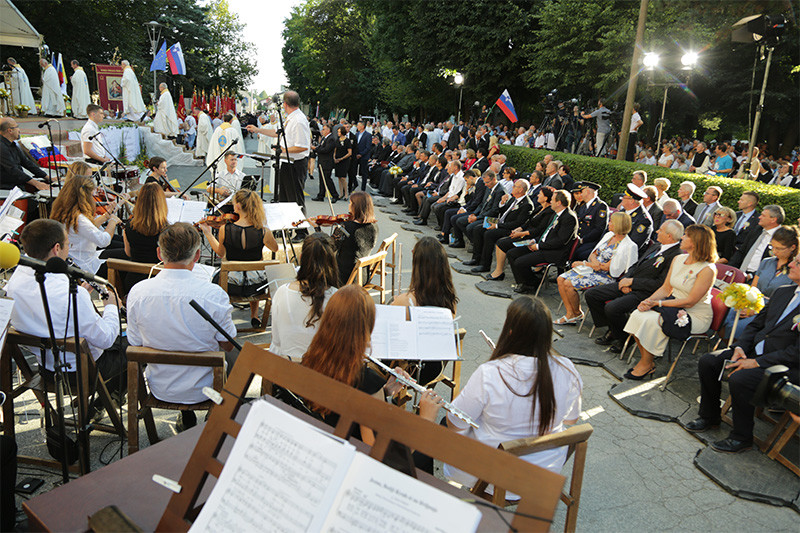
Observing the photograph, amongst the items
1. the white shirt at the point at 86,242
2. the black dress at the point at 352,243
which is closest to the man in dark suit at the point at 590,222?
the black dress at the point at 352,243

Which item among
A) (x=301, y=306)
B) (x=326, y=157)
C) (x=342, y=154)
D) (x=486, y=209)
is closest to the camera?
(x=301, y=306)

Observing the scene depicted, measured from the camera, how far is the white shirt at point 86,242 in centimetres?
501

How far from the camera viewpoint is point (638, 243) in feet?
21.7

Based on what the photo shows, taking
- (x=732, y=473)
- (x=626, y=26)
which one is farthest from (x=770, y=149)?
(x=732, y=473)

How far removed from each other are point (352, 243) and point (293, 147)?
3.08m

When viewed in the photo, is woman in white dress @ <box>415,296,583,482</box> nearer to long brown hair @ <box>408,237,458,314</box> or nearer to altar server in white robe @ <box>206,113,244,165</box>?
long brown hair @ <box>408,237,458,314</box>

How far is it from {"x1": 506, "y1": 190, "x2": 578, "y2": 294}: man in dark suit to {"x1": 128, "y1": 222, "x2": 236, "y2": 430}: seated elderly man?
4.71 meters

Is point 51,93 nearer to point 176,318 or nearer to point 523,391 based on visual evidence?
point 176,318

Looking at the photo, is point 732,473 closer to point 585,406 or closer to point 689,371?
point 585,406

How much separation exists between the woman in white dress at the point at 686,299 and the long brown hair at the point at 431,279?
217cm

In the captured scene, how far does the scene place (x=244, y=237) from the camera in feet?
16.9

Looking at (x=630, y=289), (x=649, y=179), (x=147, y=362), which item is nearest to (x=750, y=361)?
(x=630, y=289)

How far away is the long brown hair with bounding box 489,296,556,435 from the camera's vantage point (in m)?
2.58

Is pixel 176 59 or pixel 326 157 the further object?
pixel 176 59
